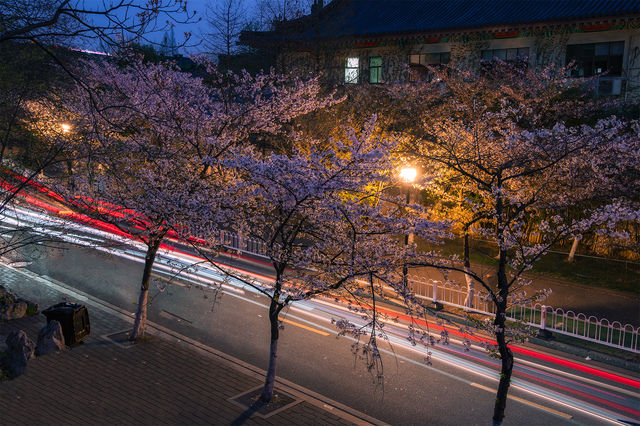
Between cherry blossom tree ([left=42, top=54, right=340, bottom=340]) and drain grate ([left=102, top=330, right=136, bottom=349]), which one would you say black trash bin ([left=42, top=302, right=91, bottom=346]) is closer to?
drain grate ([left=102, top=330, right=136, bottom=349])

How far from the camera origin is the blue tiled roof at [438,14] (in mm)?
24062

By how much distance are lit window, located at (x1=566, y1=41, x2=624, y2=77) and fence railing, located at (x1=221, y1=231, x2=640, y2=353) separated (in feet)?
49.0

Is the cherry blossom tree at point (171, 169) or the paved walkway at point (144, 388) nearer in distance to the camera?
the paved walkway at point (144, 388)

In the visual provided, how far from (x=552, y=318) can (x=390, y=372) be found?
5727mm

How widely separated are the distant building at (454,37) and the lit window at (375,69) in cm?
6

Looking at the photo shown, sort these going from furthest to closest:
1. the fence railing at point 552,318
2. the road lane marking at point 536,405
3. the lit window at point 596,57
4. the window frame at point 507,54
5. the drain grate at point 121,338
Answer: the window frame at point 507,54, the lit window at point 596,57, the fence railing at point 552,318, the drain grate at point 121,338, the road lane marking at point 536,405

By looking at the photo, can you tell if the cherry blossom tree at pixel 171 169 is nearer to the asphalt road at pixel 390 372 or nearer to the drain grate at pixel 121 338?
the drain grate at pixel 121 338

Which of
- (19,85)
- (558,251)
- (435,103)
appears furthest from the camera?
(435,103)

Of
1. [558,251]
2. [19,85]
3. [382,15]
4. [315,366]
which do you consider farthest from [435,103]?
[19,85]

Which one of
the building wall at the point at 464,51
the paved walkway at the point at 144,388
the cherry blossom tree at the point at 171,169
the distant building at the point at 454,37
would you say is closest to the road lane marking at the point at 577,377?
the paved walkway at the point at 144,388

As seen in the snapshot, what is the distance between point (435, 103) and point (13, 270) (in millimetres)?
18192

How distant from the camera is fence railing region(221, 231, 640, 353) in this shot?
41.3ft

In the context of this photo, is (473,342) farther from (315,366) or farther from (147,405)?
(147,405)

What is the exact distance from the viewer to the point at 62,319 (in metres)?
11.2
